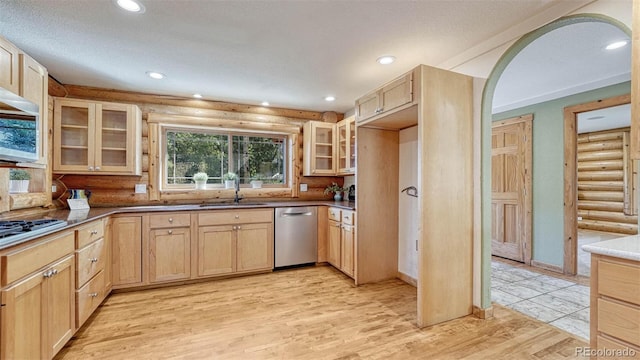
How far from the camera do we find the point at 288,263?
3.71 m

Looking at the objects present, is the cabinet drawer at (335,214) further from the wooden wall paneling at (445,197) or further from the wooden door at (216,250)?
the wooden wall paneling at (445,197)

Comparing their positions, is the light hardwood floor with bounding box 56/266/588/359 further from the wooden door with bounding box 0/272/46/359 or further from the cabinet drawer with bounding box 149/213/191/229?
the cabinet drawer with bounding box 149/213/191/229

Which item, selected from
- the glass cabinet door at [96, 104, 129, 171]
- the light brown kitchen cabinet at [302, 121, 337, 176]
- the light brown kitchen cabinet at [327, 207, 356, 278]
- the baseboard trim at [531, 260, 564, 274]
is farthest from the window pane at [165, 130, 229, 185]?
the baseboard trim at [531, 260, 564, 274]

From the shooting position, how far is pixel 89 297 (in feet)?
7.43

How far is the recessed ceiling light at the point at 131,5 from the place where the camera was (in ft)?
6.05

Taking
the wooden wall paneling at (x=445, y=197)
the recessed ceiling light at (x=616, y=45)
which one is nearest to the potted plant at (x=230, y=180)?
the wooden wall paneling at (x=445, y=197)

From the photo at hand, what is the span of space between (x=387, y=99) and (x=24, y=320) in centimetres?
299

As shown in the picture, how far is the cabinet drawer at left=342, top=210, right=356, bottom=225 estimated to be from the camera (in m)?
3.27

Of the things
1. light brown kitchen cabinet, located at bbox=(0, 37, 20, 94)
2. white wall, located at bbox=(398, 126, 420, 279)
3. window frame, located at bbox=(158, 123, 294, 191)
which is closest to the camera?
light brown kitchen cabinet, located at bbox=(0, 37, 20, 94)

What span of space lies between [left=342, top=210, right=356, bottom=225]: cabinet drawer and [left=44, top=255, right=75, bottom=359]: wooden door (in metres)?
2.57

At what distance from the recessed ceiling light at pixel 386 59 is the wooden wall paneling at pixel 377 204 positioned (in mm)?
739

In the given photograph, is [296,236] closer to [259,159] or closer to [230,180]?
[230,180]

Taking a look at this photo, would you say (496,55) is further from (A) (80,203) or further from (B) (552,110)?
(A) (80,203)

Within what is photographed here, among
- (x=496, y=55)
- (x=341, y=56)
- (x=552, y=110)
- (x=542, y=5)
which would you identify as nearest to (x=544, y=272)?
(x=552, y=110)
